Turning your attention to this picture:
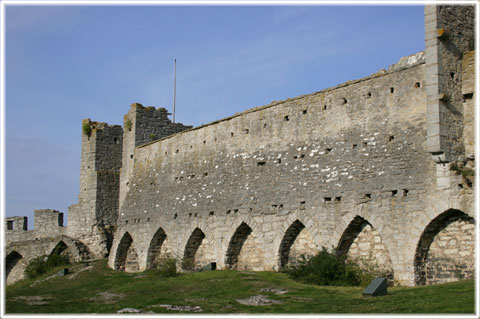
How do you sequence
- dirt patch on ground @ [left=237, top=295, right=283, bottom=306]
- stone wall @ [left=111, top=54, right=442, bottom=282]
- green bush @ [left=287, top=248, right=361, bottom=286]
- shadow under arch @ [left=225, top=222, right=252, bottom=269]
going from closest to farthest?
1. dirt patch on ground @ [left=237, top=295, right=283, bottom=306]
2. green bush @ [left=287, top=248, right=361, bottom=286]
3. stone wall @ [left=111, top=54, right=442, bottom=282]
4. shadow under arch @ [left=225, top=222, right=252, bottom=269]

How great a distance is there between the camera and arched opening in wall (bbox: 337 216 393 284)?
17938mm

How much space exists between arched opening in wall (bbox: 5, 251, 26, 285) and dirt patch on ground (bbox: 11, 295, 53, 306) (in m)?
11.8

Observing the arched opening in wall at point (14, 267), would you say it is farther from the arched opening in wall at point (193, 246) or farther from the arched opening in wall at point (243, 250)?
the arched opening in wall at point (243, 250)

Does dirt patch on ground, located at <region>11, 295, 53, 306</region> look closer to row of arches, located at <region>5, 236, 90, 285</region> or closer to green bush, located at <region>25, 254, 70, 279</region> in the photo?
green bush, located at <region>25, 254, 70, 279</region>

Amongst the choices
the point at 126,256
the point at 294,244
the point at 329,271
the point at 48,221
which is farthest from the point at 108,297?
the point at 48,221

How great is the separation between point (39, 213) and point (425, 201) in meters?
20.8

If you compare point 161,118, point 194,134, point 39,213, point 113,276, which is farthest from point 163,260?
point 39,213

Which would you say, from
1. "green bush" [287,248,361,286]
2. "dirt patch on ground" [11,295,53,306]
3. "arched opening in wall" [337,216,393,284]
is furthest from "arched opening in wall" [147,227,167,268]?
"arched opening in wall" [337,216,393,284]

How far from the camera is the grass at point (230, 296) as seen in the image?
523 inches

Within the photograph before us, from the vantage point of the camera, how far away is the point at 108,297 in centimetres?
1833

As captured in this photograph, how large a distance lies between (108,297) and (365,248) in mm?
6736

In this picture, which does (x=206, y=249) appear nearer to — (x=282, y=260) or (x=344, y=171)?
(x=282, y=260)

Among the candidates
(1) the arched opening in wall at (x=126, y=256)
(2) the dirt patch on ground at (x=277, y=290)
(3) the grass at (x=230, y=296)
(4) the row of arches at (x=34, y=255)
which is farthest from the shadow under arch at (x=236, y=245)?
(4) the row of arches at (x=34, y=255)

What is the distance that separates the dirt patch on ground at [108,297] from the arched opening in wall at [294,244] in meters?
4.83
